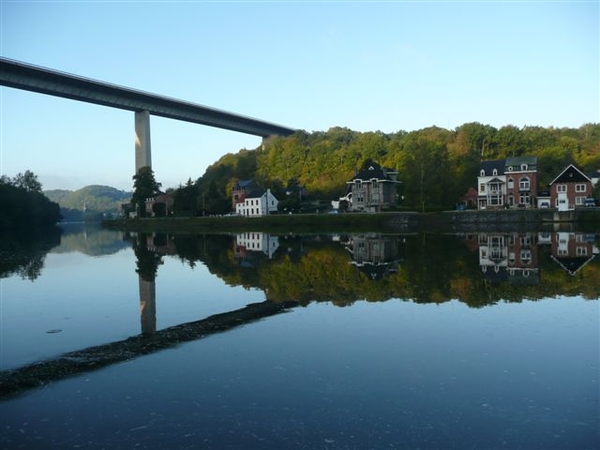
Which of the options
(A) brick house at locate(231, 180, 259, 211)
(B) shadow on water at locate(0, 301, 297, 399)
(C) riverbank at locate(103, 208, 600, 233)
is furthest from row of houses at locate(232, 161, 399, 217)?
(B) shadow on water at locate(0, 301, 297, 399)

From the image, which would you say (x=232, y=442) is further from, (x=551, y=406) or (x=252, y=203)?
(x=252, y=203)

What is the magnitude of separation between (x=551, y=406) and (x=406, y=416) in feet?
7.88

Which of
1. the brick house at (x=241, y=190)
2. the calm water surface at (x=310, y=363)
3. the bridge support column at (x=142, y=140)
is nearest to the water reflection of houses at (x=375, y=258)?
the calm water surface at (x=310, y=363)

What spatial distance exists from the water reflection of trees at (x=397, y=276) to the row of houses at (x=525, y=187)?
36222 millimetres

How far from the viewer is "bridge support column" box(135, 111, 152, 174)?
95562 millimetres

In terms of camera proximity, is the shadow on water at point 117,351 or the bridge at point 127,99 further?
the bridge at point 127,99

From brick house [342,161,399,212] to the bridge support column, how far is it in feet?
135

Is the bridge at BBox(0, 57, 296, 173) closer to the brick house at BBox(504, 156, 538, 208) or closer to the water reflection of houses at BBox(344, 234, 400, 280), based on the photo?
the water reflection of houses at BBox(344, 234, 400, 280)

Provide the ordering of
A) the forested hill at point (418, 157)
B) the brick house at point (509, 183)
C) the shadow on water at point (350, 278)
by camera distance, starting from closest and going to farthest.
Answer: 1. the shadow on water at point (350, 278)
2. the forested hill at point (418, 157)
3. the brick house at point (509, 183)

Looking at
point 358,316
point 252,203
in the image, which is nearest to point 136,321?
point 358,316

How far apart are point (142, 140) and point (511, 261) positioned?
8312 cm

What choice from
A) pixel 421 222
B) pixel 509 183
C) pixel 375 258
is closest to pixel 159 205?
pixel 421 222

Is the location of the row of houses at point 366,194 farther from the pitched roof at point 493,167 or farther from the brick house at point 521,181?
the brick house at point 521,181

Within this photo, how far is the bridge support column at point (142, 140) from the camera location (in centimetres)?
9556
